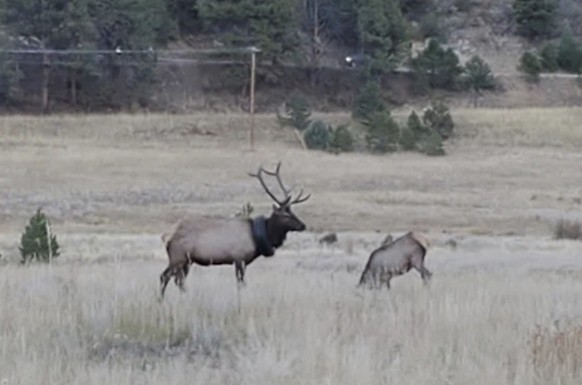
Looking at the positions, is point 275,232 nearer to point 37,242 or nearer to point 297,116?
point 37,242

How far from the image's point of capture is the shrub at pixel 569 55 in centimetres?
7944

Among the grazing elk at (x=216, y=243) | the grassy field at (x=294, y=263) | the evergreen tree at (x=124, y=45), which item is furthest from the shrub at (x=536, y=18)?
the grazing elk at (x=216, y=243)

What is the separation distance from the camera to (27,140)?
60.4 m

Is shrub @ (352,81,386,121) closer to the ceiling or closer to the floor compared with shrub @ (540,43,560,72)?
closer to the floor

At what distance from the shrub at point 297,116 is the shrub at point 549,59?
18.3m

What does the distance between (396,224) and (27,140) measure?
2580 cm

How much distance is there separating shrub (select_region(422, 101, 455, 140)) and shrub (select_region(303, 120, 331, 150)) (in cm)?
542

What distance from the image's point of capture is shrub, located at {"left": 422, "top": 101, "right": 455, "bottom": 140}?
65.0 meters

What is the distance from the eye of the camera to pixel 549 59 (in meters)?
80.1

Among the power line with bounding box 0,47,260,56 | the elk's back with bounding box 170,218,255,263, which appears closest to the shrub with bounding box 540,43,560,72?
the power line with bounding box 0,47,260,56

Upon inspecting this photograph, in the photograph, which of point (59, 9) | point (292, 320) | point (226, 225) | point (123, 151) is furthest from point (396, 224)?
point (59, 9)

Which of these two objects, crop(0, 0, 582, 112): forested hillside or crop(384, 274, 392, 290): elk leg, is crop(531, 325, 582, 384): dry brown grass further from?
crop(0, 0, 582, 112): forested hillside

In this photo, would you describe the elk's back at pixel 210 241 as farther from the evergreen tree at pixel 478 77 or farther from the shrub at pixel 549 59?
the shrub at pixel 549 59

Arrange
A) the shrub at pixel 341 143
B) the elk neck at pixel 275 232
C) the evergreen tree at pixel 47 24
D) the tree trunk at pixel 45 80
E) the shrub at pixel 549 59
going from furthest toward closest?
the shrub at pixel 549 59
the tree trunk at pixel 45 80
the evergreen tree at pixel 47 24
the shrub at pixel 341 143
the elk neck at pixel 275 232
